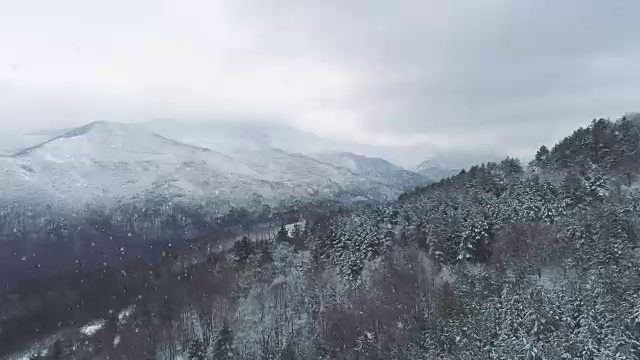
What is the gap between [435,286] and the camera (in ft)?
427

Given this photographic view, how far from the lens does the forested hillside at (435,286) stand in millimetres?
96000

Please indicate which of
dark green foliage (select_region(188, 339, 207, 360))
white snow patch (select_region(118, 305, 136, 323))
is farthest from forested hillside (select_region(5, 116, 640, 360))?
white snow patch (select_region(118, 305, 136, 323))

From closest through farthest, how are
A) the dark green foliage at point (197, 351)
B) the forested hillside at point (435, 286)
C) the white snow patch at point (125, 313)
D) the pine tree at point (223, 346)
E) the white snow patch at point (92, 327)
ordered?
the forested hillside at point (435, 286) < the pine tree at point (223, 346) < the dark green foliage at point (197, 351) < the white snow patch at point (92, 327) < the white snow patch at point (125, 313)

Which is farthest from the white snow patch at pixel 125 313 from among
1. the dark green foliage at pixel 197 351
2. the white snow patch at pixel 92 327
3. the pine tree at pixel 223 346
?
the pine tree at pixel 223 346

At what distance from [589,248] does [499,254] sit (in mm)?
21070

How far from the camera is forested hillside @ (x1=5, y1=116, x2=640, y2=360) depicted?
315 feet

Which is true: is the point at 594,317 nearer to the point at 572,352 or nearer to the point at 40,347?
the point at 572,352

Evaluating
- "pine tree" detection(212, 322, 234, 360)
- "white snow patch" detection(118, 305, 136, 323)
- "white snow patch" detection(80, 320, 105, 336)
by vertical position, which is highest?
"pine tree" detection(212, 322, 234, 360)

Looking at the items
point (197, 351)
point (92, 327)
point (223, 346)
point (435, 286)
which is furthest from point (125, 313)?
point (435, 286)

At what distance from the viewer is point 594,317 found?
294 ft

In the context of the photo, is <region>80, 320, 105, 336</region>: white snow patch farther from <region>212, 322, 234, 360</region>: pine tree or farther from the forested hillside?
<region>212, 322, 234, 360</region>: pine tree

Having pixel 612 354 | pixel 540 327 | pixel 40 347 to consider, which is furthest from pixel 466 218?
pixel 40 347

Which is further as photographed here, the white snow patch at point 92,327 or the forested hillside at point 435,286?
the white snow patch at point 92,327

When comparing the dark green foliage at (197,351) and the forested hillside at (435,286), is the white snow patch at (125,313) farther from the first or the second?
the dark green foliage at (197,351)
